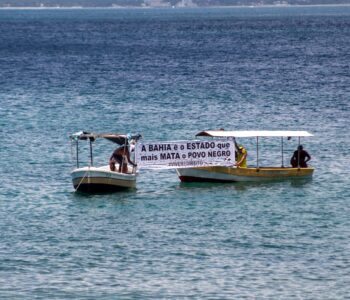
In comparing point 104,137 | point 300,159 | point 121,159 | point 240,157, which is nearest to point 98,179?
point 121,159

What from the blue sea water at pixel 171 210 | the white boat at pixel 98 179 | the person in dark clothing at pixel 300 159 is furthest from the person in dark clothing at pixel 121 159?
the person in dark clothing at pixel 300 159

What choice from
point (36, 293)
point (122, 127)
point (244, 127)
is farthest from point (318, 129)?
point (36, 293)

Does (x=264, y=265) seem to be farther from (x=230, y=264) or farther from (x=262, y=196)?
(x=262, y=196)

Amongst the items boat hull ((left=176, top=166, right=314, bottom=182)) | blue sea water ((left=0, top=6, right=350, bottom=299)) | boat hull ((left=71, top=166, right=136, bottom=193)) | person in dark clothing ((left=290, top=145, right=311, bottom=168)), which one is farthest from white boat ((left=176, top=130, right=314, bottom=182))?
boat hull ((left=71, top=166, right=136, bottom=193))

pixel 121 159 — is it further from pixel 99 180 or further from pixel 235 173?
pixel 235 173

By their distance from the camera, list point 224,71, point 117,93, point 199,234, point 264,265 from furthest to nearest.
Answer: point 224,71 < point 117,93 < point 199,234 < point 264,265

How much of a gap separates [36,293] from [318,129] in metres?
39.6

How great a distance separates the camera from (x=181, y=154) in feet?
188

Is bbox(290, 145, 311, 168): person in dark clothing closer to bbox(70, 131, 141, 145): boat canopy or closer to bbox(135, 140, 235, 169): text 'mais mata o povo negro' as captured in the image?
bbox(135, 140, 235, 169): text 'mais mata o povo negro'

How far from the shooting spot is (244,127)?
255 feet

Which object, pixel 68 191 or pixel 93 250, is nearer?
pixel 93 250

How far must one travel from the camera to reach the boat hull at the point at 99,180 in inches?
2175

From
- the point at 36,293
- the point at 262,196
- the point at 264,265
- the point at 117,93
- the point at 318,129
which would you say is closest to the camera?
the point at 36,293

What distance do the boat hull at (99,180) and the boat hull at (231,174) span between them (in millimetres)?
3223
